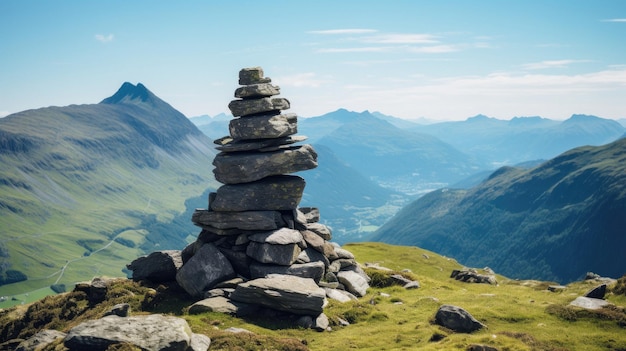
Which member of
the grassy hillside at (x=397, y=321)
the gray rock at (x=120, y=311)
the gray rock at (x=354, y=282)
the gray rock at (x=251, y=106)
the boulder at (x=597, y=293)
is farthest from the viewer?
the gray rock at (x=251, y=106)

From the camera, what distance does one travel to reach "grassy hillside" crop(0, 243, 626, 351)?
99.3ft

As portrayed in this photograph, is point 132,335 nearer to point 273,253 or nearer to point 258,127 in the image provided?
point 273,253

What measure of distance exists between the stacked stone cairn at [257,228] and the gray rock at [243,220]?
0.33 feet

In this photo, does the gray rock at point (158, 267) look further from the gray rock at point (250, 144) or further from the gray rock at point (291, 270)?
the gray rock at point (250, 144)

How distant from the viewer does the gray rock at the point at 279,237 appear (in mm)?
45188

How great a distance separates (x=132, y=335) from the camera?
87.7 ft

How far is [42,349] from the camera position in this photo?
28156mm

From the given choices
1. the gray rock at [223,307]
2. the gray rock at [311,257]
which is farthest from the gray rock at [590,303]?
the gray rock at [223,307]

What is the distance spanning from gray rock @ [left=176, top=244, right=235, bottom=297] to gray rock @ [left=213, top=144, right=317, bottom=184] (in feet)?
28.2

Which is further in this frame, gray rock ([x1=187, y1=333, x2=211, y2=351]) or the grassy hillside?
the grassy hillside

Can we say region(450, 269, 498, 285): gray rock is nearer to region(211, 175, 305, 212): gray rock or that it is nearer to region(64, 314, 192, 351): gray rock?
region(211, 175, 305, 212): gray rock

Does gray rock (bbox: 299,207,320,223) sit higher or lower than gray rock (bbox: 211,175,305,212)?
lower

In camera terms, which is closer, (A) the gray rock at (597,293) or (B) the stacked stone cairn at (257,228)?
(A) the gray rock at (597,293)

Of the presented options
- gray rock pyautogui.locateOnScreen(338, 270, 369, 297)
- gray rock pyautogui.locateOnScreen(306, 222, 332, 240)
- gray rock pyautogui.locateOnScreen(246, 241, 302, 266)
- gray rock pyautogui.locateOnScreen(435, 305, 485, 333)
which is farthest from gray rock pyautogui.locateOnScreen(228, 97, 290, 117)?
gray rock pyautogui.locateOnScreen(435, 305, 485, 333)
